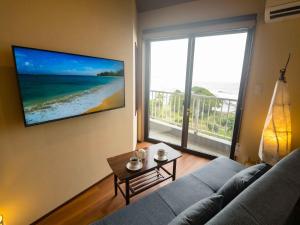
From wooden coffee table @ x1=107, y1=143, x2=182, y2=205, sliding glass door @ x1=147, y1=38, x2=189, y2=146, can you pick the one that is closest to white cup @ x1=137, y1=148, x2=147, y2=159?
wooden coffee table @ x1=107, y1=143, x2=182, y2=205

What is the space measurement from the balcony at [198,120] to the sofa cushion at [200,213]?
2.05 meters

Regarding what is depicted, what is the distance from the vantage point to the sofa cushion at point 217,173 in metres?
1.61

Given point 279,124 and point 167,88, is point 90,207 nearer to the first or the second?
point 279,124

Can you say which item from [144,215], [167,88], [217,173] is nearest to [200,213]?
[144,215]

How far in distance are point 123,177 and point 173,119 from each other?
233 cm

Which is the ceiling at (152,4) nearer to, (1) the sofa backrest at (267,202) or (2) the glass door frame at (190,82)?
(2) the glass door frame at (190,82)

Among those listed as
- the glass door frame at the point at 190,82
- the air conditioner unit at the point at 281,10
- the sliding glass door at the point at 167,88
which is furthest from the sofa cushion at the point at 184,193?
the air conditioner unit at the point at 281,10

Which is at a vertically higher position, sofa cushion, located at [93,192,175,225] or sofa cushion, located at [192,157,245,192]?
sofa cushion, located at [192,157,245,192]

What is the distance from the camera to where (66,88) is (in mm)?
1582

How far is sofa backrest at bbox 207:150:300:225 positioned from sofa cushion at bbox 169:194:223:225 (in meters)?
0.15

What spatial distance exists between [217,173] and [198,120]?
1.68 meters

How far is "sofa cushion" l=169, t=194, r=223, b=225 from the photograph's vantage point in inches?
35.2

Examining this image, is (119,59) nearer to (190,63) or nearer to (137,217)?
(190,63)

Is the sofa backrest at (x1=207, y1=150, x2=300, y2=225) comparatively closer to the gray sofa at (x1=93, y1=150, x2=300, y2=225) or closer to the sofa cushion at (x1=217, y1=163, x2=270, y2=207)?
the gray sofa at (x1=93, y1=150, x2=300, y2=225)
